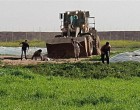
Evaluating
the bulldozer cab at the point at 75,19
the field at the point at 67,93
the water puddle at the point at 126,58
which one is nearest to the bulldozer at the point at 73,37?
the bulldozer cab at the point at 75,19

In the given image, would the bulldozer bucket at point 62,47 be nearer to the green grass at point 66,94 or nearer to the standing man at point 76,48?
the standing man at point 76,48

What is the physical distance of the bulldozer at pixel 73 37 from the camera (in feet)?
117

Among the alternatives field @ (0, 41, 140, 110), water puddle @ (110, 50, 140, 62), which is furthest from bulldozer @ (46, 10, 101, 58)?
field @ (0, 41, 140, 110)

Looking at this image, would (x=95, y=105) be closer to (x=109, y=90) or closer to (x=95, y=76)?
(x=109, y=90)

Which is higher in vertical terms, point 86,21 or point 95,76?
point 86,21

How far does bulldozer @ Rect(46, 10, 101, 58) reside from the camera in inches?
1407

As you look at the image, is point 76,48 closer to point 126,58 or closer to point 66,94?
point 126,58

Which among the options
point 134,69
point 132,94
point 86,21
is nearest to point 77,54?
point 86,21

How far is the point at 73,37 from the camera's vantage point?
36375 millimetres

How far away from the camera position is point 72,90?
15.1m

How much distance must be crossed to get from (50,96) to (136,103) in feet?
9.48

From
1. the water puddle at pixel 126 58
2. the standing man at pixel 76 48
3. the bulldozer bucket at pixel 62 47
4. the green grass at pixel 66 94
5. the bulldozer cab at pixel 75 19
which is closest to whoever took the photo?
the green grass at pixel 66 94

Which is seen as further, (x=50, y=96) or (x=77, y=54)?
(x=77, y=54)

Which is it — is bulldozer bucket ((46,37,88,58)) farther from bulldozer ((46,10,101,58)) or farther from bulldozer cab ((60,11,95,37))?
bulldozer cab ((60,11,95,37))
